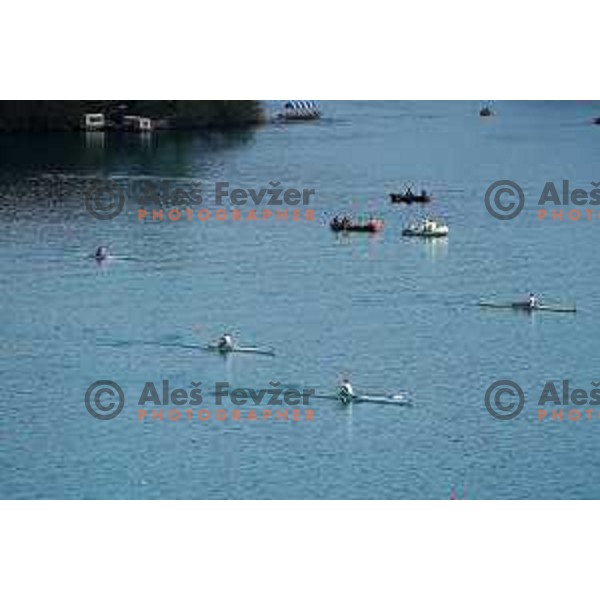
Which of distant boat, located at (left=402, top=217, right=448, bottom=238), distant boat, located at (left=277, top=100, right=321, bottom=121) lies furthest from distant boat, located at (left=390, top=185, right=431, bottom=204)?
distant boat, located at (left=277, top=100, right=321, bottom=121)

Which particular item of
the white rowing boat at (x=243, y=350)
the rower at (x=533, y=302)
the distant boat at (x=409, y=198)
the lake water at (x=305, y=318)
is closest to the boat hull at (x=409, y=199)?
the distant boat at (x=409, y=198)

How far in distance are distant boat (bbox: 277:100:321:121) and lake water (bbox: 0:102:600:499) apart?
1.40 feet

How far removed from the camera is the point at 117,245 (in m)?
33.5

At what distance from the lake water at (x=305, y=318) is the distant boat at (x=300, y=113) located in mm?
426

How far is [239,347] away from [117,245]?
601cm

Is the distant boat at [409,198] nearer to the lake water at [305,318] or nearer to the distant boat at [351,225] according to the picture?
the lake water at [305,318]

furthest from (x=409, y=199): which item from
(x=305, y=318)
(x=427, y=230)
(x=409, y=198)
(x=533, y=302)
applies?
(x=305, y=318)

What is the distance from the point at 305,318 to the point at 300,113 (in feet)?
48.0

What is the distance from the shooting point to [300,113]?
4353cm

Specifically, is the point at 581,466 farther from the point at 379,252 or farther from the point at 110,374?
the point at 379,252

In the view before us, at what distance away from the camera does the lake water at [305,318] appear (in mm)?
23844

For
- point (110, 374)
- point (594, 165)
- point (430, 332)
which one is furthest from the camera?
point (594, 165)

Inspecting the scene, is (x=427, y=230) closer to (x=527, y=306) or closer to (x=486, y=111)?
(x=527, y=306)

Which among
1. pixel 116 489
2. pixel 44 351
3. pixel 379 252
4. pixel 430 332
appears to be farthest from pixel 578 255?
pixel 116 489
